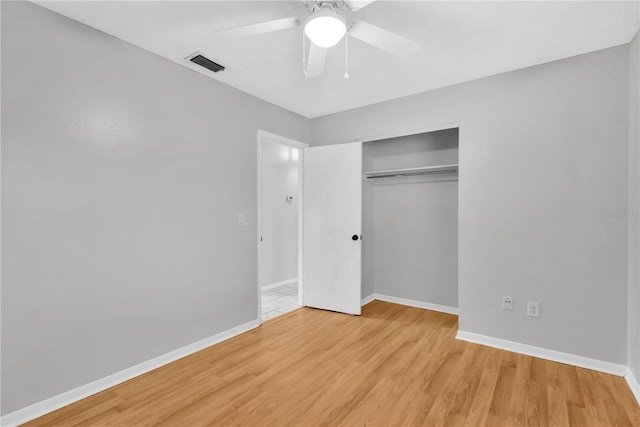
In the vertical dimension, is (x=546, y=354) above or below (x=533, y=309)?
below

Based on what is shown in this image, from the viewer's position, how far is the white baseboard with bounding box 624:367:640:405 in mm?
2053

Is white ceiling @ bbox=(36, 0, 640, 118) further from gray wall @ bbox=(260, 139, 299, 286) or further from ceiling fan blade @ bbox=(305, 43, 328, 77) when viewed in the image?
gray wall @ bbox=(260, 139, 299, 286)

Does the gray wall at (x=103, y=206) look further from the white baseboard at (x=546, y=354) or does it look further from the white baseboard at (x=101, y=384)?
the white baseboard at (x=546, y=354)

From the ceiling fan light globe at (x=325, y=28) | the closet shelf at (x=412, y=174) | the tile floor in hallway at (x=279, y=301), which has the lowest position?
the tile floor in hallway at (x=279, y=301)

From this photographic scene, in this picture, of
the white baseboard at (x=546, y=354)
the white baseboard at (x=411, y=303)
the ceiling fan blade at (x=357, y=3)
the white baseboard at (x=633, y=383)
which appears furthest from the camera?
the white baseboard at (x=411, y=303)

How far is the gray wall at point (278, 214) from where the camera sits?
4.94 m

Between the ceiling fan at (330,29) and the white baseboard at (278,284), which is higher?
the ceiling fan at (330,29)

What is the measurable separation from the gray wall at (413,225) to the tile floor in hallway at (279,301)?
1.08m

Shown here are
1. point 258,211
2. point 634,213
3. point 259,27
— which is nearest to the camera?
point 259,27

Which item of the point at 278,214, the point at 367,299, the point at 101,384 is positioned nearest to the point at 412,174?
the point at 367,299

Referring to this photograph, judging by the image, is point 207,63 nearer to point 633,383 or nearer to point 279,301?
point 279,301

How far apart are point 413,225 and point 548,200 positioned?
1633mm

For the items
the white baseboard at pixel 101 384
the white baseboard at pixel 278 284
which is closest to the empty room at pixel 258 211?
the white baseboard at pixel 101 384

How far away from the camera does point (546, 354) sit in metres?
2.62
